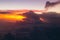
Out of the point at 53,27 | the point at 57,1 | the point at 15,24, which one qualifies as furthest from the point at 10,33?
the point at 57,1

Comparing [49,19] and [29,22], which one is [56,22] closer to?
[49,19]

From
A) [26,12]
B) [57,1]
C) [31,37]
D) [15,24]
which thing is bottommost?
[31,37]

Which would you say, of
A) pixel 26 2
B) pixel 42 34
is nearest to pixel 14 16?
pixel 26 2

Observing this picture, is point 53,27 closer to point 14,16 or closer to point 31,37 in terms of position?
point 31,37

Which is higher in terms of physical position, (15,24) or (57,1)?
(57,1)

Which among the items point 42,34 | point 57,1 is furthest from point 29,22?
point 57,1

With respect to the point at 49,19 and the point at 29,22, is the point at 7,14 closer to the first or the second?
the point at 29,22

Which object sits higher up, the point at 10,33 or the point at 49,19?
the point at 49,19
